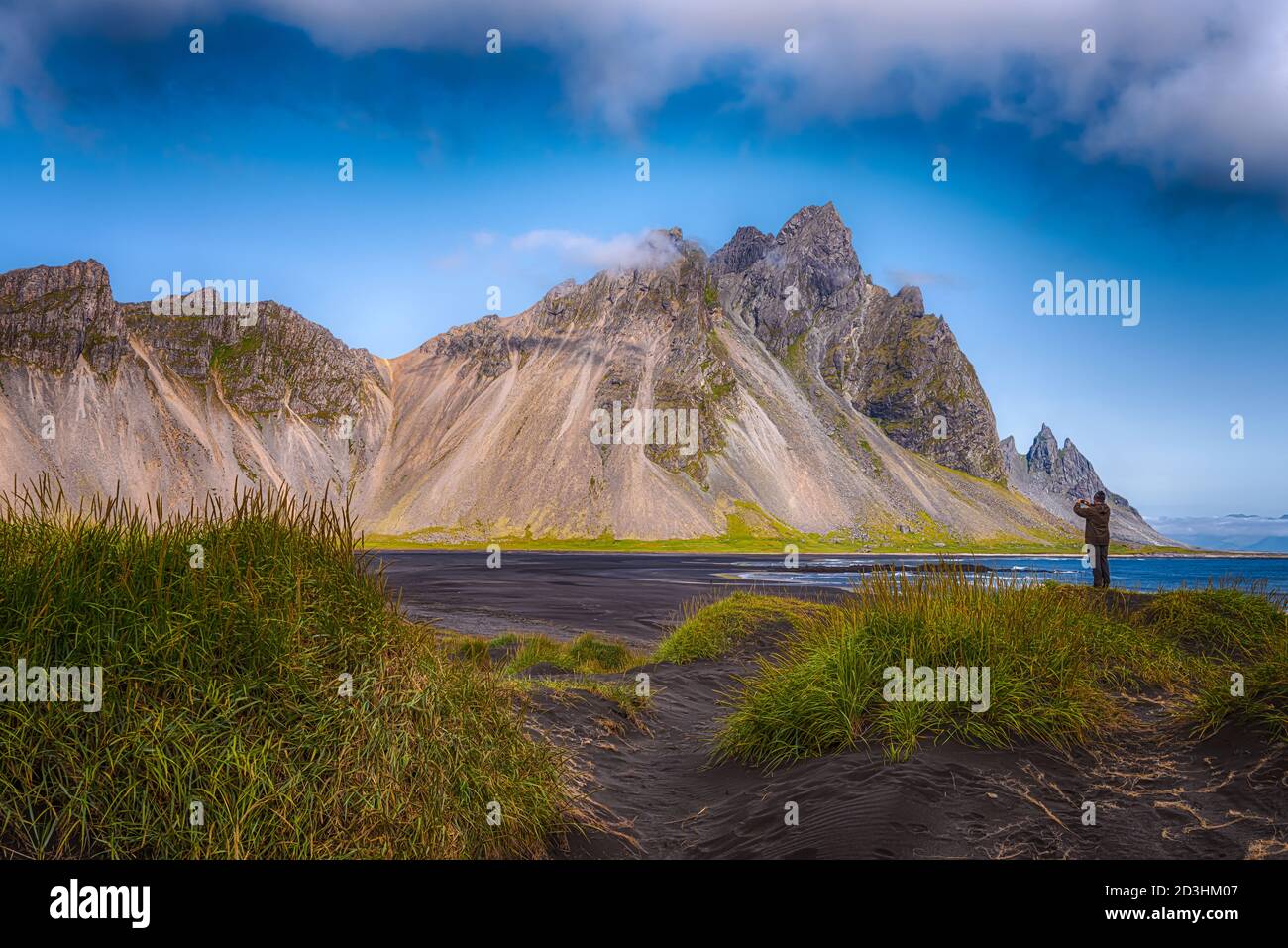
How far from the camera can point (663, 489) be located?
136 m

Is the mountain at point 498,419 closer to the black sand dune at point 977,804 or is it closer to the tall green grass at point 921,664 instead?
the tall green grass at point 921,664

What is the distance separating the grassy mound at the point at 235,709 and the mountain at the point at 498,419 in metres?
114

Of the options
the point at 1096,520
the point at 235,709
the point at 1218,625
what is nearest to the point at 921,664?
the point at 235,709

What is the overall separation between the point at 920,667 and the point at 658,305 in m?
155

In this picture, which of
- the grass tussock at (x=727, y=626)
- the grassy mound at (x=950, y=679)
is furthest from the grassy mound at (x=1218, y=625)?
the grass tussock at (x=727, y=626)

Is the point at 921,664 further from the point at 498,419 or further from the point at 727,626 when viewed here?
the point at 498,419

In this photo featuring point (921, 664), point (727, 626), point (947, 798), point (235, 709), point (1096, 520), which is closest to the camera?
point (235, 709)

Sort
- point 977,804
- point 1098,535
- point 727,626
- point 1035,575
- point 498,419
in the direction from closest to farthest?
1. point 977,804
2. point 727,626
3. point 1098,535
4. point 1035,575
5. point 498,419

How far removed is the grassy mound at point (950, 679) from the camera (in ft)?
27.9

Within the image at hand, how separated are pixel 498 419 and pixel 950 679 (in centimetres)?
14640

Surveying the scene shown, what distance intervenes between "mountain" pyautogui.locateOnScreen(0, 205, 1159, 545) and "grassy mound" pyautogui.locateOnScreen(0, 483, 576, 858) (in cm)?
11439

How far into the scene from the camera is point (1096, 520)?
67.8ft

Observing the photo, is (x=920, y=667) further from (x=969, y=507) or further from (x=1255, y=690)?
(x=969, y=507)

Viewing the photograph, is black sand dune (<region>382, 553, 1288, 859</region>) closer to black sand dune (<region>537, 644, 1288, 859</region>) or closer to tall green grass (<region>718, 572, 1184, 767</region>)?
black sand dune (<region>537, 644, 1288, 859</region>)
